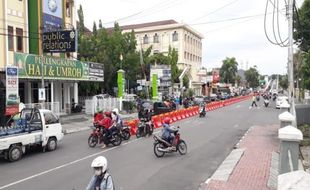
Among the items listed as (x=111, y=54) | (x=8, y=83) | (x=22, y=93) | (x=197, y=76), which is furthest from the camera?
(x=197, y=76)

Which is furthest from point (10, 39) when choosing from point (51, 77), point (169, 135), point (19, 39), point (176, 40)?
point (176, 40)

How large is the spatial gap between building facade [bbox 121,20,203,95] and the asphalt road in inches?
2603

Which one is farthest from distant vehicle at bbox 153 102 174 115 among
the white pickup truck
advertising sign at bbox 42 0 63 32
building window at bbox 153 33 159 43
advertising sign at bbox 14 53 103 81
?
building window at bbox 153 33 159 43

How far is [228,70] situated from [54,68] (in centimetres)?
9934

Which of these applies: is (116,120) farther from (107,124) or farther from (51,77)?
(51,77)

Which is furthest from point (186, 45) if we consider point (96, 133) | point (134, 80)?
point (96, 133)

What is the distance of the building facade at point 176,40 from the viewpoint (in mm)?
88438

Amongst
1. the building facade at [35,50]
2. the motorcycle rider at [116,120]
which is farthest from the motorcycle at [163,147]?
the building facade at [35,50]

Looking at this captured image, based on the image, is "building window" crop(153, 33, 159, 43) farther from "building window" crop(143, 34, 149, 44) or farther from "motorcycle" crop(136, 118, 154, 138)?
"motorcycle" crop(136, 118, 154, 138)

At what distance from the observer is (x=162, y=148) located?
15.8 metres

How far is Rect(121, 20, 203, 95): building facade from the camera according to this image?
88.4 m

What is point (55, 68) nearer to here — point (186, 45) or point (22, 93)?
point (22, 93)

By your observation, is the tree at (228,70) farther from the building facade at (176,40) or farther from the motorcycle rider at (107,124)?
the motorcycle rider at (107,124)

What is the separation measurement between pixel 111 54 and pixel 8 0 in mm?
19315
